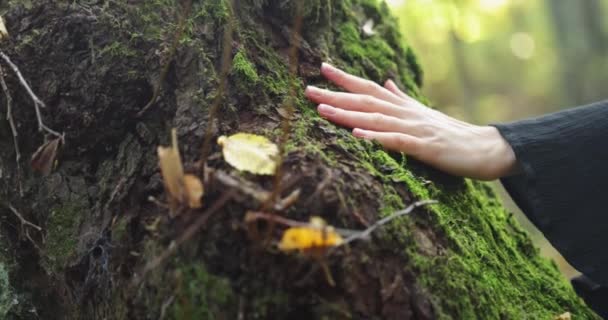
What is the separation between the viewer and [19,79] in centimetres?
182

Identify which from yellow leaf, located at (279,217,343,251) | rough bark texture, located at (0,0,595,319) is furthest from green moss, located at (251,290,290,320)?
yellow leaf, located at (279,217,343,251)

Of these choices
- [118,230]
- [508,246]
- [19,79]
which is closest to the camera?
[118,230]

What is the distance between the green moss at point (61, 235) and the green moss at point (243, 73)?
761 millimetres

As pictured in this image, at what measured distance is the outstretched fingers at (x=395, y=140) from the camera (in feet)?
6.00

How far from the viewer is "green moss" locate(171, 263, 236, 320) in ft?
4.17

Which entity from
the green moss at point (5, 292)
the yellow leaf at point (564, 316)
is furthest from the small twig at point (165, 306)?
the yellow leaf at point (564, 316)

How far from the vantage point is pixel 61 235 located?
5.97ft

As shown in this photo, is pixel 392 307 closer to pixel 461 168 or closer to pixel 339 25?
pixel 461 168

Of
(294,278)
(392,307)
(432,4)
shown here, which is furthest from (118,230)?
(432,4)

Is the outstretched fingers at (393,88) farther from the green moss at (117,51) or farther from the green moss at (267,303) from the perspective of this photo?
the green moss at (267,303)

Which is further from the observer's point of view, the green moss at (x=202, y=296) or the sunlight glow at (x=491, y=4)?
the sunlight glow at (x=491, y=4)

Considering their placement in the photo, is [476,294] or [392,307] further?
[476,294]

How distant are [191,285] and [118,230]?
43cm

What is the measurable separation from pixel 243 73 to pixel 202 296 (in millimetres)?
855
